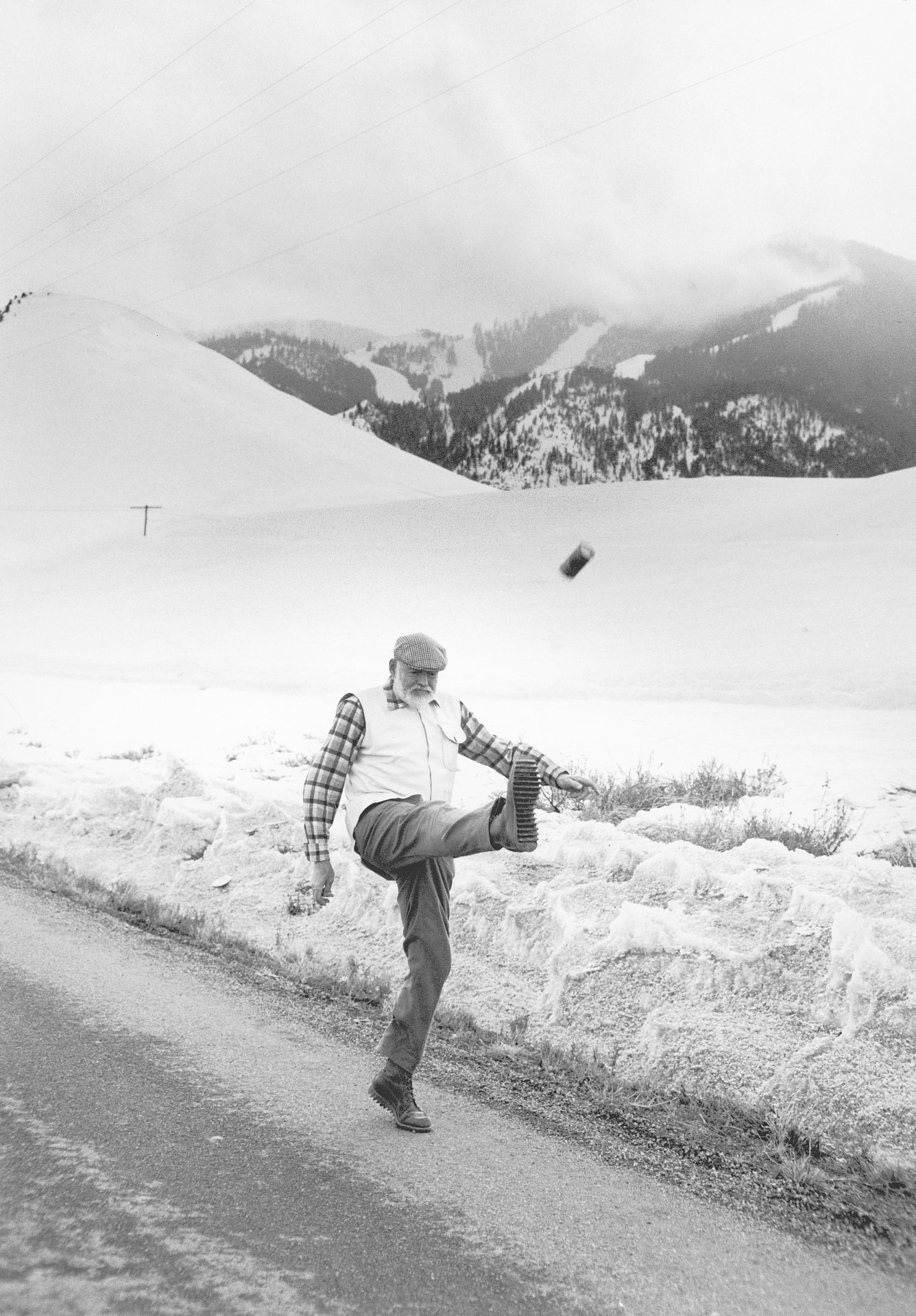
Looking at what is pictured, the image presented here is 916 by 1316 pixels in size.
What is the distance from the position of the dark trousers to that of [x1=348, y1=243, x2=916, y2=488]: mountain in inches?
948

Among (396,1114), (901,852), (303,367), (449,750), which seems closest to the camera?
(396,1114)

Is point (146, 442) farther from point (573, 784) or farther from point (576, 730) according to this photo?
point (573, 784)

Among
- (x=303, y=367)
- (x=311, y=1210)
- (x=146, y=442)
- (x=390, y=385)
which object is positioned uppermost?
(x=303, y=367)

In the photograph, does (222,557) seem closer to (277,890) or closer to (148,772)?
(148,772)

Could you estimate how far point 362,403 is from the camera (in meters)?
69.0

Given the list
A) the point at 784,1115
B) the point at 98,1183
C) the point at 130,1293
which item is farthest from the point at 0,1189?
the point at 784,1115

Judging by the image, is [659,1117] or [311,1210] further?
[659,1117]

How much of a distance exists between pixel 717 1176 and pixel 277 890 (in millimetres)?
4151

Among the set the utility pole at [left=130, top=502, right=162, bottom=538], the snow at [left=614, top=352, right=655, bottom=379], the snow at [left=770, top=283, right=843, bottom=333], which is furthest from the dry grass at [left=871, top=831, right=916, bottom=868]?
the utility pole at [left=130, top=502, right=162, bottom=538]

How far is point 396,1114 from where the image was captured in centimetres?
381

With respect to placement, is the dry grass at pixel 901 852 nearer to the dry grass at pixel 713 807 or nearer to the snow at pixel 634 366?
the dry grass at pixel 713 807

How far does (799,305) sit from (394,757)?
1390 inches

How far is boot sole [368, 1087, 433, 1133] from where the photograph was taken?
3758mm

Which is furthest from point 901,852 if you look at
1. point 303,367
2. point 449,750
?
point 303,367
